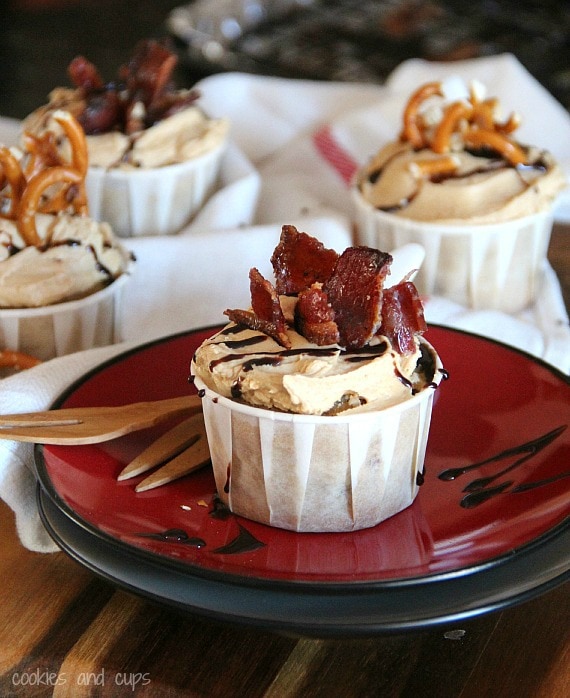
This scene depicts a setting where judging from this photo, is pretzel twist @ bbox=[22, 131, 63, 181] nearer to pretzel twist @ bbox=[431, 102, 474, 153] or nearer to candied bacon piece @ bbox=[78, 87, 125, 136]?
candied bacon piece @ bbox=[78, 87, 125, 136]

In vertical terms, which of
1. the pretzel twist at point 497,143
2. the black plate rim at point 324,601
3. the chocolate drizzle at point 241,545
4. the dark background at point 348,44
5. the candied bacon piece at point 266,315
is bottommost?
the dark background at point 348,44

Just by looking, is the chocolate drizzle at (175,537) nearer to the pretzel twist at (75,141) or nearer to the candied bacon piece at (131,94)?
the pretzel twist at (75,141)

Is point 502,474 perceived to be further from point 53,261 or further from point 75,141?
point 75,141

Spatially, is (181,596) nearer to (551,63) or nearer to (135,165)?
(135,165)

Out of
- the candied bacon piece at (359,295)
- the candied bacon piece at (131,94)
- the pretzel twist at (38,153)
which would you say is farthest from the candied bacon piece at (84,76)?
the candied bacon piece at (359,295)

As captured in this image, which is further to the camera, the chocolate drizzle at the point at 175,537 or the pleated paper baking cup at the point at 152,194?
the pleated paper baking cup at the point at 152,194

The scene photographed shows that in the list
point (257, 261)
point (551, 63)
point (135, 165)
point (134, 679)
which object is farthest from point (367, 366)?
point (551, 63)
